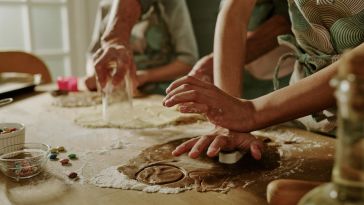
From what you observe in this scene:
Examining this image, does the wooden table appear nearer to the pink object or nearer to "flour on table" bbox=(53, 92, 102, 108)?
"flour on table" bbox=(53, 92, 102, 108)

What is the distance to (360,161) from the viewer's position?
34 cm

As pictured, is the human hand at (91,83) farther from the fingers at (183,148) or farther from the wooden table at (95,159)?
the fingers at (183,148)

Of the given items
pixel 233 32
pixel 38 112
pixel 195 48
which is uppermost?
pixel 233 32

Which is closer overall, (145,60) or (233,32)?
(233,32)

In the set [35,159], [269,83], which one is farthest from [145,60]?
[35,159]

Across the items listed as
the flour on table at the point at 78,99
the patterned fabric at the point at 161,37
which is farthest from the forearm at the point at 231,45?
the patterned fabric at the point at 161,37

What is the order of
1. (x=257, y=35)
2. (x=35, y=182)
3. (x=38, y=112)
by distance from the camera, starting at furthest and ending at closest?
1. (x=257, y=35)
2. (x=38, y=112)
3. (x=35, y=182)

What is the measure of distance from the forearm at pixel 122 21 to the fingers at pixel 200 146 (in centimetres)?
69

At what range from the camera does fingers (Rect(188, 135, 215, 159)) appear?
86 centimetres

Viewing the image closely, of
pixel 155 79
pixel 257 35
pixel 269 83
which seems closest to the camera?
pixel 257 35

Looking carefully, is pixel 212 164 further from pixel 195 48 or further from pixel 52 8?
pixel 52 8

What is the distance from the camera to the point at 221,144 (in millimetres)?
851

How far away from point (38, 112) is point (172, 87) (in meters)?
0.65

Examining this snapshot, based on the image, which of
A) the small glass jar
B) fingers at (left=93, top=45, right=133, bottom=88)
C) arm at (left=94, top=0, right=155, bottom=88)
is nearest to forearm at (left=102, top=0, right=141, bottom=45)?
arm at (left=94, top=0, right=155, bottom=88)
